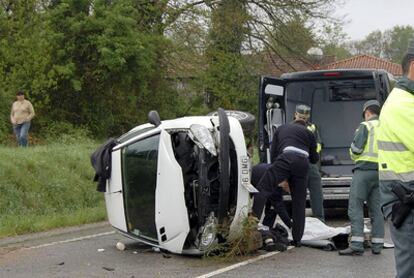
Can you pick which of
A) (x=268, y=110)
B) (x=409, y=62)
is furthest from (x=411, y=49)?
(x=268, y=110)

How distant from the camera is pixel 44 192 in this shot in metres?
12.8

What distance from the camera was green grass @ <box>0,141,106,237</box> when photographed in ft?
37.2

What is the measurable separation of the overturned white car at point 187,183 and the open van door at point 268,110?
3.38m

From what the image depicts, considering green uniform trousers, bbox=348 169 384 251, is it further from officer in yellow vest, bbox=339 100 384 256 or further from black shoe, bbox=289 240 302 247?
black shoe, bbox=289 240 302 247

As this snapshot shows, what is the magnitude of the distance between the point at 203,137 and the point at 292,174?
1.52 meters

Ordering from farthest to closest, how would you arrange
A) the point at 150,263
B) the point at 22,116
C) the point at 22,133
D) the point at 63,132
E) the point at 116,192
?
the point at 63,132 < the point at 22,133 < the point at 22,116 < the point at 116,192 < the point at 150,263

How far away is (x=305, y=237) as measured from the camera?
9.14m

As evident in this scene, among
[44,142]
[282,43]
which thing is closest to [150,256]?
[44,142]

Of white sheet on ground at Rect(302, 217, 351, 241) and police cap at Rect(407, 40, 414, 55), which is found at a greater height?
police cap at Rect(407, 40, 414, 55)

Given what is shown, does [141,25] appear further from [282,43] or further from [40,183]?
[40,183]

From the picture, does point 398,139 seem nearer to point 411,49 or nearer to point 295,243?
point 411,49

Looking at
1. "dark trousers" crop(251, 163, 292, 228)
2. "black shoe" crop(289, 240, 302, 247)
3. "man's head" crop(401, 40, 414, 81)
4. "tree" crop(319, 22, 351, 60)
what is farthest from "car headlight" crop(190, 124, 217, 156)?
"tree" crop(319, 22, 351, 60)


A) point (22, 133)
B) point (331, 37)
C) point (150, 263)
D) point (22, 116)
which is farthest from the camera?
point (331, 37)

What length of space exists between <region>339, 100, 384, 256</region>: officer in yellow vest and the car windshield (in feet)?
7.62
